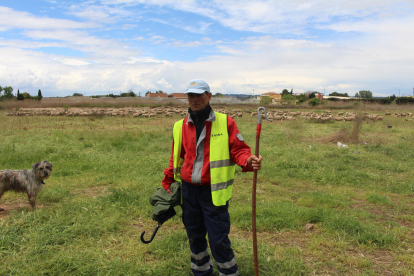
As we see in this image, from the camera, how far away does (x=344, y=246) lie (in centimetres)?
368

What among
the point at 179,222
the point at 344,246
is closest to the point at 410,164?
the point at 344,246

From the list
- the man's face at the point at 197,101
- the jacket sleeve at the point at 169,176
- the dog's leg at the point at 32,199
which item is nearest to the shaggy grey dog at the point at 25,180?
the dog's leg at the point at 32,199

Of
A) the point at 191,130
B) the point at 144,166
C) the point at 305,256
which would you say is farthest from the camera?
the point at 144,166

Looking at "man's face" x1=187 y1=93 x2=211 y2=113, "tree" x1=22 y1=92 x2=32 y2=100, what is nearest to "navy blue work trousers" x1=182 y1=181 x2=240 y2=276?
"man's face" x1=187 y1=93 x2=211 y2=113

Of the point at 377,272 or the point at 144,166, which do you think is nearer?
the point at 377,272

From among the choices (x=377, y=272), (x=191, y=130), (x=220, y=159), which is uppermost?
(x=191, y=130)

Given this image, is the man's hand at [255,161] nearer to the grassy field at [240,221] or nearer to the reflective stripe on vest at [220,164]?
the reflective stripe on vest at [220,164]

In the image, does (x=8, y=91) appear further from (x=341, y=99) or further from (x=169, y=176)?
(x=341, y=99)

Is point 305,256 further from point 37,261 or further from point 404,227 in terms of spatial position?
point 37,261

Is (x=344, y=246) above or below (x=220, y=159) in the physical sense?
below

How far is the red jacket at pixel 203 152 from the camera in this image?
2578 mm

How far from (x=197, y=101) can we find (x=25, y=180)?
3.81m

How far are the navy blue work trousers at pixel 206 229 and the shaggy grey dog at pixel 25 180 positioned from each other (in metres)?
3.21

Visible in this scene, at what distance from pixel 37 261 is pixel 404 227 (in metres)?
5.21
